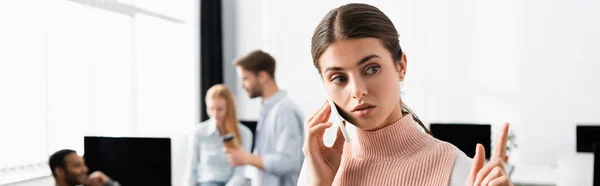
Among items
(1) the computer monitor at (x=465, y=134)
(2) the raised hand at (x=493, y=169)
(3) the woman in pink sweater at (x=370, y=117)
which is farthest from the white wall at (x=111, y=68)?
(2) the raised hand at (x=493, y=169)

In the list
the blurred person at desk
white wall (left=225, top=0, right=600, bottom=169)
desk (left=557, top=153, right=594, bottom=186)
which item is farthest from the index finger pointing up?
white wall (left=225, top=0, right=600, bottom=169)

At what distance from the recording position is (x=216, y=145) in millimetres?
3195

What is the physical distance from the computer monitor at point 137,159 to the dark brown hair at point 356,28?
155 cm

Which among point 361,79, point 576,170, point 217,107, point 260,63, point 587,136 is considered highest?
point 260,63

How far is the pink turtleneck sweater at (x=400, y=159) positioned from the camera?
882 mm

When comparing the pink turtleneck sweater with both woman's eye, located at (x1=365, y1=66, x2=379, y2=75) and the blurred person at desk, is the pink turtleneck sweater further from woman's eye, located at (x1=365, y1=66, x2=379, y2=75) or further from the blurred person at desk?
the blurred person at desk

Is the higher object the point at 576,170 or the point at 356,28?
the point at 356,28

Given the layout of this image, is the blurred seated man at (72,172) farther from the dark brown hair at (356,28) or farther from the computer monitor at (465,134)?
the computer monitor at (465,134)

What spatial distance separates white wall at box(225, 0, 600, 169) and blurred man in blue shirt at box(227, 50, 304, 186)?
6.95 ft

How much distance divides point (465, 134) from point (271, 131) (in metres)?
1.30

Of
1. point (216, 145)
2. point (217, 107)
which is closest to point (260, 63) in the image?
point (217, 107)

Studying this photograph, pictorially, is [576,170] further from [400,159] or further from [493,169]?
[493,169]

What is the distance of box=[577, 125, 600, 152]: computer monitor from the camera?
4094 millimetres

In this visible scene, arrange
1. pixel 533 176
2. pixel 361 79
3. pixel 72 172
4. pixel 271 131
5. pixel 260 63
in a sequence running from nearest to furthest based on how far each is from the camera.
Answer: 1. pixel 361 79
2. pixel 72 172
3. pixel 271 131
4. pixel 260 63
5. pixel 533 176
